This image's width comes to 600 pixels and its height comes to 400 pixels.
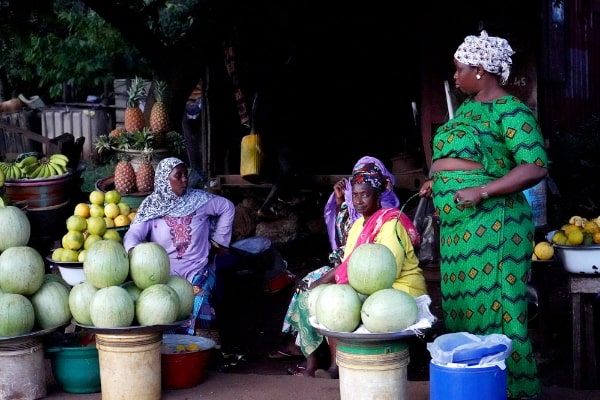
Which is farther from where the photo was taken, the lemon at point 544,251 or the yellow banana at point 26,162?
the yellow banana at point 26,162

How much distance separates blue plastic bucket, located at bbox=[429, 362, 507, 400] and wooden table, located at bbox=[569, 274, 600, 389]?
168 centimetres

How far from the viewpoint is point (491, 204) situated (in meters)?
3.81

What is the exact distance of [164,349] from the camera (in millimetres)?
4570

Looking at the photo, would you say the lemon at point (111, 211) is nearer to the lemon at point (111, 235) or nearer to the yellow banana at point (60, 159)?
the lemon at point (111, 235)

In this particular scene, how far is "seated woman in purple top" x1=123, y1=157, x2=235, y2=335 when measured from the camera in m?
5.60

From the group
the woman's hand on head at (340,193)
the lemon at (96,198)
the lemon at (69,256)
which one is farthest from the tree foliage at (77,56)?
the woman's hand on head at (340,193)

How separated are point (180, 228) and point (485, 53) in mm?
2670

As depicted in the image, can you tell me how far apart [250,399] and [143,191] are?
2674mm

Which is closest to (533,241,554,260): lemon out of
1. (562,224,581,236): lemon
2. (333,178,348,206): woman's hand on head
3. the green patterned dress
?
(562,224,581,236): lemon

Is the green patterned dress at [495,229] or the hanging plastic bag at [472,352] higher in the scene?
the green patterned dress at [495,229]

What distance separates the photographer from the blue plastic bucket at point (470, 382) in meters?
3.34

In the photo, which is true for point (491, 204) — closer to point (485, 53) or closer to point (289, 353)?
point (485, 53)

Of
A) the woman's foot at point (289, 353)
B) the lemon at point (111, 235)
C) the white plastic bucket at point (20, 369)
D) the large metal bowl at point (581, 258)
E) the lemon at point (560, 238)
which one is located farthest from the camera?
the woman's foot at point (289, 353)

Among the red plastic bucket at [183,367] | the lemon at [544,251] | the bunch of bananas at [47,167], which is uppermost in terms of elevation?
the bunch of bananas at [47,167]
